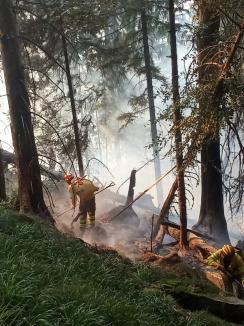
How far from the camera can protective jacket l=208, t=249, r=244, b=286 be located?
8.05 metres

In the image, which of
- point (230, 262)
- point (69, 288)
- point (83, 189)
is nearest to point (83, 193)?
point (83, 189)

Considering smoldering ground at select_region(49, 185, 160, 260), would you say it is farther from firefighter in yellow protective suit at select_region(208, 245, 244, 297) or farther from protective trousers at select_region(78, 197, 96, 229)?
firefighter in yellow protective suit at select_region(208, 245, 244, 297)

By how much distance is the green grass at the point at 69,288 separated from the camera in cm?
359

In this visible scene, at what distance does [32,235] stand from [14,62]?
16.6 ft

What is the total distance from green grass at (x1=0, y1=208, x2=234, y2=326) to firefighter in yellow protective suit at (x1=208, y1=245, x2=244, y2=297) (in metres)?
1.41

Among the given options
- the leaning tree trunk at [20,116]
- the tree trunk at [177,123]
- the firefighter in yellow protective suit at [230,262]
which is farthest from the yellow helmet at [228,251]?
the leaning tree trunk at [20,116]

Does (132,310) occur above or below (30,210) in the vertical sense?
below

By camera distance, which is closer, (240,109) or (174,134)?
(240,109)

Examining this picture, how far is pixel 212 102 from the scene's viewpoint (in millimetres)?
8562

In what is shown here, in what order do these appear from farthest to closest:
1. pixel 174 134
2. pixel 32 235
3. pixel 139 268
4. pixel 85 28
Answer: pixel 85 28 → pixel 174 134 → pixel 139 268 → pixel 32 235

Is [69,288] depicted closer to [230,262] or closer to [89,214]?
[230,262]

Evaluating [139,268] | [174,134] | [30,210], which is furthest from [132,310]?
[30,210]

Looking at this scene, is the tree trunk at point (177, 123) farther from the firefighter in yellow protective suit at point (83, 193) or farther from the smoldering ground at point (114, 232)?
the firefighter in yellow protective suit at point (83, 193)

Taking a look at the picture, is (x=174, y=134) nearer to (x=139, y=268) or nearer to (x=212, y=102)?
(x=212, y=102)
